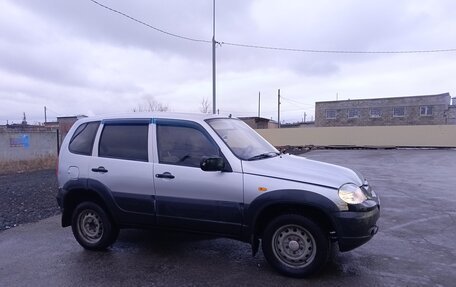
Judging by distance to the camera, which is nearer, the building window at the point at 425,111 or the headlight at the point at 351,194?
the headlight at the point at 351,194

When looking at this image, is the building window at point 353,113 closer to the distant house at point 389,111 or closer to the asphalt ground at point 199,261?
the distant house at point 389,111

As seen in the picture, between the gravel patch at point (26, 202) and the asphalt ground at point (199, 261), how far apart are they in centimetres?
66

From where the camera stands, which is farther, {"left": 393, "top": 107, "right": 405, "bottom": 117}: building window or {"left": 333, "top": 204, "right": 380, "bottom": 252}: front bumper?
{"left": 393, "top": 107, "right": 405, "bottom": 117}: building window

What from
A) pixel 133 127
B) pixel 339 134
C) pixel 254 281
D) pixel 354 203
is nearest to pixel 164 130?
pixel 133 127

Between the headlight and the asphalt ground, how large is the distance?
0.93 m

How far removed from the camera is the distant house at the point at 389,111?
2042 inches

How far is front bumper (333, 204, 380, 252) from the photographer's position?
13.1 feet

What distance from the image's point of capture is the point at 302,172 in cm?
425

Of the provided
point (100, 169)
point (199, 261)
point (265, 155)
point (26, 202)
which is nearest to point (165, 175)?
point (100, 169)

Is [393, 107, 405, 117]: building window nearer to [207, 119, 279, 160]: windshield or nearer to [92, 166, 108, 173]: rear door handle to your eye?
[207, 119, 279, 160]: windshield

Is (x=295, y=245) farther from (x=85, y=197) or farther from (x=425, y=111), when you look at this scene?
(x=425, y=111)

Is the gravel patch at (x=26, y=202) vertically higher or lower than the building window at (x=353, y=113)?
lower

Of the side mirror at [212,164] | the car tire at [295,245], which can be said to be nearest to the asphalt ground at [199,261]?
the car tire at [295,245]

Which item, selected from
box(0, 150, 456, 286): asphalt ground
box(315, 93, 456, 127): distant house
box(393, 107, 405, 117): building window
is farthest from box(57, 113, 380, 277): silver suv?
box(393, 107, 405, 117): building window
